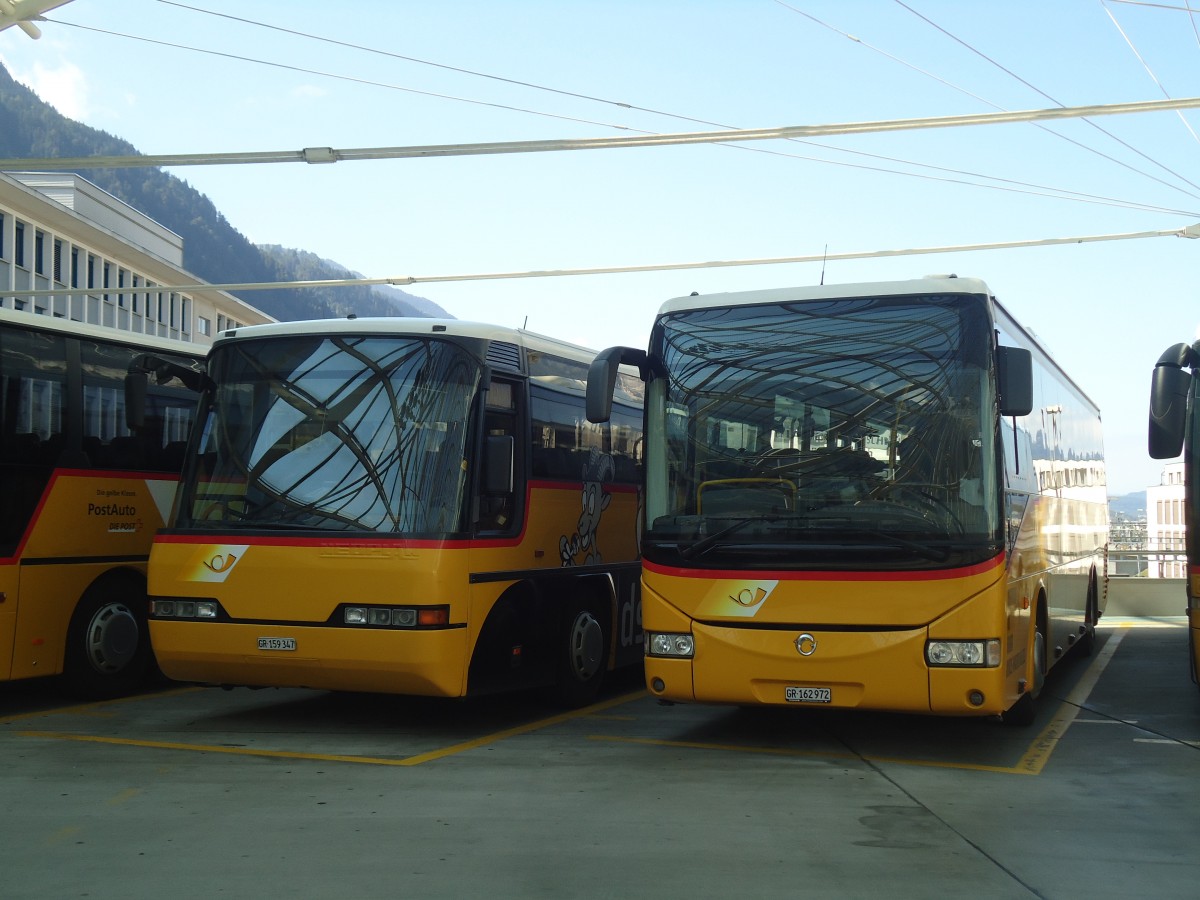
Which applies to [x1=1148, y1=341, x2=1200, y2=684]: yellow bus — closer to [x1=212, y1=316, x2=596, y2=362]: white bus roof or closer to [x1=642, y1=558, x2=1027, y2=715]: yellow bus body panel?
[x1=642, y1=558, x2=1027, y2=715]: yellow bus body panel

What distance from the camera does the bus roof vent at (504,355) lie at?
427 inches

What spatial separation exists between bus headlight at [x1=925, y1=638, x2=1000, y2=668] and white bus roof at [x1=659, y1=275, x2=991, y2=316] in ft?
7.62

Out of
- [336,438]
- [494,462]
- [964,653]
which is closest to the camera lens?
[964,653]

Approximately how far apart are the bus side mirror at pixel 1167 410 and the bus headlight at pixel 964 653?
97.8 inches

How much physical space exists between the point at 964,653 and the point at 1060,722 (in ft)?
11.1

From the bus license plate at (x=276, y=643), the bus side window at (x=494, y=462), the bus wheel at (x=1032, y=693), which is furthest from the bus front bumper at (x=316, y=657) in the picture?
the bus wheel at (x=1032, y=693)

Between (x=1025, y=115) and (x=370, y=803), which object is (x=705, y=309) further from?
(x=370, y=803)

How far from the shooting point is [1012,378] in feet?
30.9

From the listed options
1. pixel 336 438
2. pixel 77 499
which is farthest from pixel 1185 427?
pixel 77 499

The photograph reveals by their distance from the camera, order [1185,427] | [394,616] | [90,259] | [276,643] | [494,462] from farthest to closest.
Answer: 1. [90,259]
2. [1185,427]
3. [494,462]
4. [276,643]
5. [394,616]

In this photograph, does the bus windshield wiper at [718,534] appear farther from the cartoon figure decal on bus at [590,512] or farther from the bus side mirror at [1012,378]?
the cartoon figure decal on bus at [590,512]

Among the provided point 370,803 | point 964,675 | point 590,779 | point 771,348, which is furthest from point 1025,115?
point 370,803

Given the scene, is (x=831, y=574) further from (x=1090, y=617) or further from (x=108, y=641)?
(x=1090, y=617)

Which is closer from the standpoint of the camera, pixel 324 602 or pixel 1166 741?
pixel 324 602
